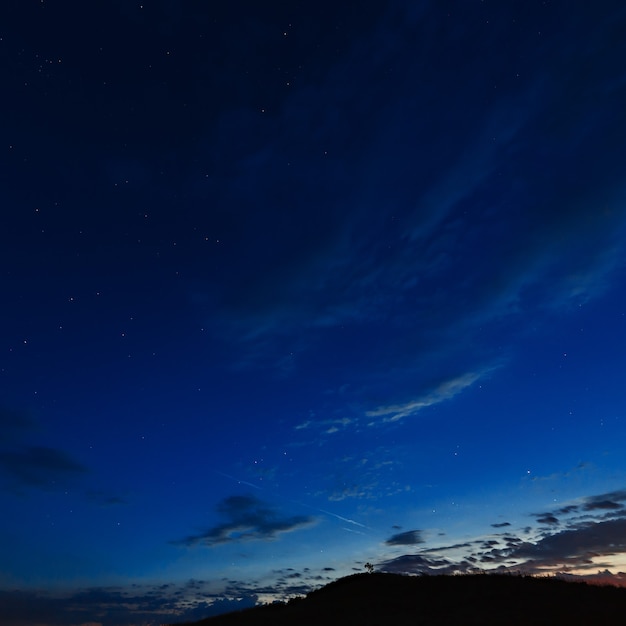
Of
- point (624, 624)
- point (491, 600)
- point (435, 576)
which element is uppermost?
point (435, 576)

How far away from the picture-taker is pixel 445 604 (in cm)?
3247

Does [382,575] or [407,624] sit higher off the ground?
[382,575]

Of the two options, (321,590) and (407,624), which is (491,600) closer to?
(407,624)

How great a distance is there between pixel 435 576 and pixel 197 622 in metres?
17.5

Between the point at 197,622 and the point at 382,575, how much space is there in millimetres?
14168

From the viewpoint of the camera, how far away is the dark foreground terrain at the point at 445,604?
28703 mm

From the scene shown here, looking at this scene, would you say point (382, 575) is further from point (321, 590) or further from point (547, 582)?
point (547, 582)

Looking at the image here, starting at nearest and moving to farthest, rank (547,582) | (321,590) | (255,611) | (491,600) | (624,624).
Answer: (624,624), (491,600), (547,582), (255,611), (321,590)

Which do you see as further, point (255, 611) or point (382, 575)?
point (382, 575)

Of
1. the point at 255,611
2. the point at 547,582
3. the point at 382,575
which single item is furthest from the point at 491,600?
the point at 255,611

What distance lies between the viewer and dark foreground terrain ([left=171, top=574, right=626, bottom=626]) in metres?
28.7

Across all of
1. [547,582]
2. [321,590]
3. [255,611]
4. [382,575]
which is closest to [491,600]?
[547,582]

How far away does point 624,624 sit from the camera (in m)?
26.2

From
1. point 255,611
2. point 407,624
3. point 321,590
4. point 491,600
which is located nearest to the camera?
point 407,624
